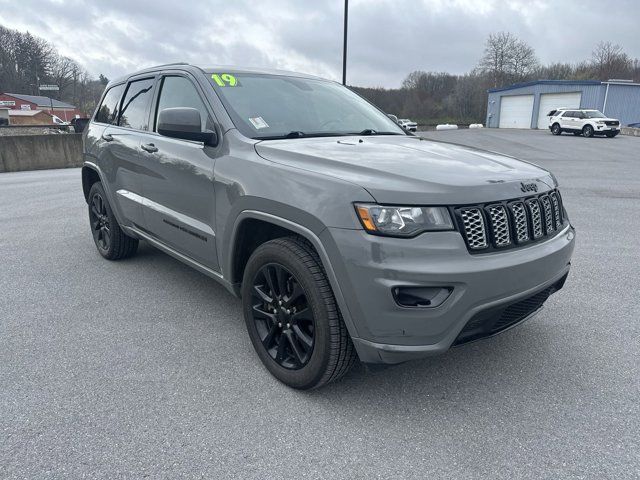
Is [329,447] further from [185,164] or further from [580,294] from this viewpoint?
[580,294]

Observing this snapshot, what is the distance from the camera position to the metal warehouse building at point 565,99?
125 ft

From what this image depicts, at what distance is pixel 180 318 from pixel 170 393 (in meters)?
1.06

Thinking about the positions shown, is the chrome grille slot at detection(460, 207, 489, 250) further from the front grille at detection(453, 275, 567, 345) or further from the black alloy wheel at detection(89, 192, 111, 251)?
the black alloy wheel at detection(89, 192, 111, 251)

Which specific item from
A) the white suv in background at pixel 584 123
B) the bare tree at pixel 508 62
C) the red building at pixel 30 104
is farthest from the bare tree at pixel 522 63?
the red building at pixel 30 104

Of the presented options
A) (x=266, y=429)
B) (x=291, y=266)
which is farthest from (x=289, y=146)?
(x=266, y=429)

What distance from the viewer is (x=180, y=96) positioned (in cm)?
359

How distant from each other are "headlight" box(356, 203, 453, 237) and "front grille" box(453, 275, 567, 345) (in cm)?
48

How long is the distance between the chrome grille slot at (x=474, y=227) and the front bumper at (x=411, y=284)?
0.06 metres

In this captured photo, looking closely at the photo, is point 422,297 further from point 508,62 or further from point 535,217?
point 508,62

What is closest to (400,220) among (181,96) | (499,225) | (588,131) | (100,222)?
(499,225)

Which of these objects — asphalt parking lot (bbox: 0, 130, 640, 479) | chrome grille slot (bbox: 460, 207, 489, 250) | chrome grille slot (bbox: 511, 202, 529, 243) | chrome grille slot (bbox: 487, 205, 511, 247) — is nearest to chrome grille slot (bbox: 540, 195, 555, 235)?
chrome grille slot (bbox: 511, 202, 529, 243)

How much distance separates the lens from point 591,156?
17.9m

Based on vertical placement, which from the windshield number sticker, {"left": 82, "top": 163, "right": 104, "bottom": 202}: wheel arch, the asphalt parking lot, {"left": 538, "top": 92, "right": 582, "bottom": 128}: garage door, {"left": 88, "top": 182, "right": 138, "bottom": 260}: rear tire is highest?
{"left": 538, "top": 92, "right": 582, "bottom": 128}: garage door

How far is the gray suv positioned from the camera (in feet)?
7.13
